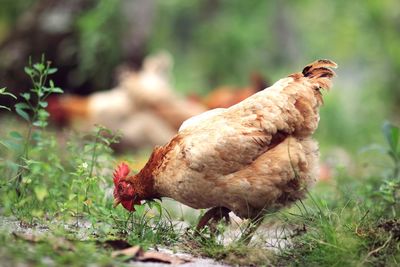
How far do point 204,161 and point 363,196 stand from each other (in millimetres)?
1832

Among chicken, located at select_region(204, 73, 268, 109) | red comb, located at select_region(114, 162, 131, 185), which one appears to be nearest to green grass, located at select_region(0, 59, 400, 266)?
red comb, located at select_region(114, 162, 131, 185)

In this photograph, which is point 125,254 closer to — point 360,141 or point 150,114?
point 150,114

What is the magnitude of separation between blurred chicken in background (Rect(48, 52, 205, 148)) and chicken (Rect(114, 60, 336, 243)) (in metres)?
5.58

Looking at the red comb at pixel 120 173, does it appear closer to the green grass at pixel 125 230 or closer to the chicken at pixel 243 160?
the chicken at pixel 243 160

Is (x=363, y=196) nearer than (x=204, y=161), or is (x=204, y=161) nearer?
(x=204, y=161)

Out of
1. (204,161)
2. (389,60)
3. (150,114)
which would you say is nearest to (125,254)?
(204,161)

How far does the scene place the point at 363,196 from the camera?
Answer: 536 cm

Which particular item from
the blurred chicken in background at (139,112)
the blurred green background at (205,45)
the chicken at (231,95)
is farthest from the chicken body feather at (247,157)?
the blurred green background at (205,45)

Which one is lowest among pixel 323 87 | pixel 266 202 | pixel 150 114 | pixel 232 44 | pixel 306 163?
pixel 266 202

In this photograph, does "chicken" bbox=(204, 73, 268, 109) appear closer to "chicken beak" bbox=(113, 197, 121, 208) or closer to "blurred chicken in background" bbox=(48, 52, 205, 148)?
"blurred chicken in background" bbox=(48, 52, 205, 148)

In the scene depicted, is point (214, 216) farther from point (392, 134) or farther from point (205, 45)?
point (205, 45)

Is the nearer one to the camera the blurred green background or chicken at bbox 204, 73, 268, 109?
chicken at bbox 204, 73, 268, 109

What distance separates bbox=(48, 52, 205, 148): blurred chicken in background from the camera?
10242mm

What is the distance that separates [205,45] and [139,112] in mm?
6383
